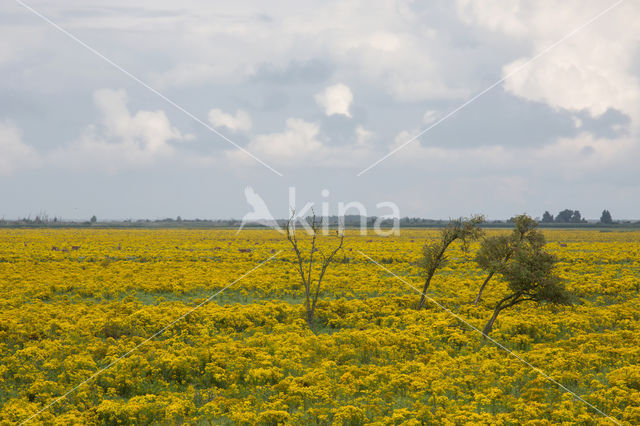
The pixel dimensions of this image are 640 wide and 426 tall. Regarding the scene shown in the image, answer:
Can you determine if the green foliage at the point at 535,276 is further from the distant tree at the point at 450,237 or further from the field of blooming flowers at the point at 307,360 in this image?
the distant tree at the point at 450,237

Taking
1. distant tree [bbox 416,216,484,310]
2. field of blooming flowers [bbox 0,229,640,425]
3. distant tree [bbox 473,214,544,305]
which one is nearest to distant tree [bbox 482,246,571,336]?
distant tree [bbox 473,214,544,305]

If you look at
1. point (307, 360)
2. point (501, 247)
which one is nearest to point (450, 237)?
point (501, 247)

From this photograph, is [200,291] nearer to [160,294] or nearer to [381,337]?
[160,294]

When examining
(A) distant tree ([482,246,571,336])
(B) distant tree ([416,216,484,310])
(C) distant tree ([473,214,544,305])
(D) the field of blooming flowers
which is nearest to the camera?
(D) the field of blooming flowers

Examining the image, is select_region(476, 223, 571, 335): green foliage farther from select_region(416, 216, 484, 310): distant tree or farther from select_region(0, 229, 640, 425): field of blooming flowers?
select_region(416, 216, 484, 310): distant tree

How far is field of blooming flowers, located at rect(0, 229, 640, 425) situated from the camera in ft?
35.1

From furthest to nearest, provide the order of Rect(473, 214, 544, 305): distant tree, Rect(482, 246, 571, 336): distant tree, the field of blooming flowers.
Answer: Rect(473, 214, 544, 305): distant tree → Rect(482, 246, 571, 336): distant tree → the field of blooming flowers

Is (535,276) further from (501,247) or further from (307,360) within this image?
(307,360)

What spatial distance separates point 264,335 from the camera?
1645cm

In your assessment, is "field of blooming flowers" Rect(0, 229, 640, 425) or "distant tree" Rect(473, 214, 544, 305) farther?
"distant tree" Rect(473, 214, 544, 305)

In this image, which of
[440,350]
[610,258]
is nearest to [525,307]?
[440,350]

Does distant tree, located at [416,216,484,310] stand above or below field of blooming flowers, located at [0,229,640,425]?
above

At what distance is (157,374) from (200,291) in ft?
43.7

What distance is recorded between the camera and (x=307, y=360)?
47.1ft
